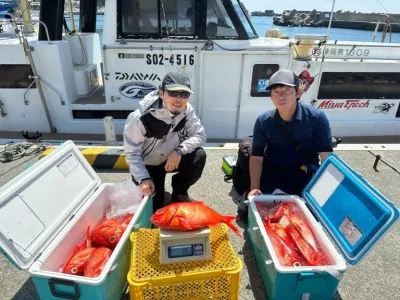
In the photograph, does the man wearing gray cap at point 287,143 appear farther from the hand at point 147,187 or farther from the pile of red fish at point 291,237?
the hand at point 147,187

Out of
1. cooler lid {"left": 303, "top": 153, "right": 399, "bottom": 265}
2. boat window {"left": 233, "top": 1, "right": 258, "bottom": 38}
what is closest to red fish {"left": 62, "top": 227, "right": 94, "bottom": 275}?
cooler lid {"left": 303, "top": 153, "right": 399, "bottom": 265}

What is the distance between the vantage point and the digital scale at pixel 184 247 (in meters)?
1.60

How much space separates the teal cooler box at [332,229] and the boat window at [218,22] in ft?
8.68

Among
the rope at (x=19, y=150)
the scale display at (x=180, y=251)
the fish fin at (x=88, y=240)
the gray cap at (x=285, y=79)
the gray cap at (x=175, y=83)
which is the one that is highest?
the gray cap at (x=285, y=79)

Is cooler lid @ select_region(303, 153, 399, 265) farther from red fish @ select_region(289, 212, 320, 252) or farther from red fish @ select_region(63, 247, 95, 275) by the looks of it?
red fish @ select_region(63, 247, 95, 275)

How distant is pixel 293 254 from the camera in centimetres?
183

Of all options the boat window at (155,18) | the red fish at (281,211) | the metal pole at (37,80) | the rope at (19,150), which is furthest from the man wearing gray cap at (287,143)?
the metal pole at (37,80)

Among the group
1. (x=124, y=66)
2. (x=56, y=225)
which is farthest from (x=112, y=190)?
(x=124, y=66)

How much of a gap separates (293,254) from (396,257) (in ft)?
3.38

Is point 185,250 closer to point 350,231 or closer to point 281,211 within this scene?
point 281,211

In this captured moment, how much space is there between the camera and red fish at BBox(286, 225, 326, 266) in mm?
1754

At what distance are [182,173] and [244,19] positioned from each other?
2.81 metres

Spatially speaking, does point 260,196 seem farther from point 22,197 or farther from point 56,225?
point 22,197

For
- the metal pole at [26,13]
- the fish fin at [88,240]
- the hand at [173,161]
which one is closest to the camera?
the fish fin at [88,240]
